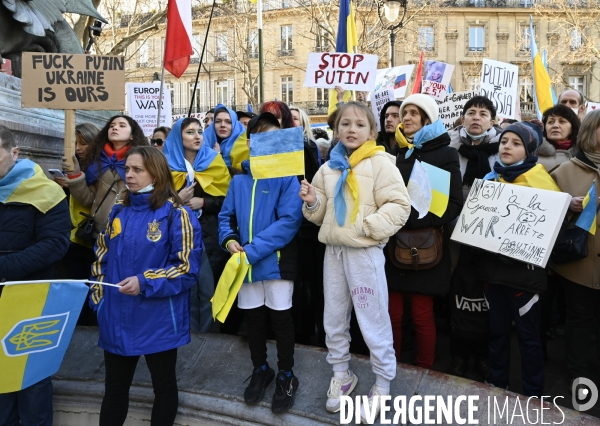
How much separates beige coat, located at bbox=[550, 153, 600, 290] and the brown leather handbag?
80 cm

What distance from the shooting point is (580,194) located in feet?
11.3

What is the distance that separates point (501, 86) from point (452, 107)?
0.89 m

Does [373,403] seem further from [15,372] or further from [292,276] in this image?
[15,372]

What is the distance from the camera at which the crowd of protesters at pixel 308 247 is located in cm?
298

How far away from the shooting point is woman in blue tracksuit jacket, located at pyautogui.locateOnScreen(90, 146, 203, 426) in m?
2.92

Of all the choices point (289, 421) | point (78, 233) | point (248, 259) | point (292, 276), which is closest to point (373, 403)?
point (289, 421)

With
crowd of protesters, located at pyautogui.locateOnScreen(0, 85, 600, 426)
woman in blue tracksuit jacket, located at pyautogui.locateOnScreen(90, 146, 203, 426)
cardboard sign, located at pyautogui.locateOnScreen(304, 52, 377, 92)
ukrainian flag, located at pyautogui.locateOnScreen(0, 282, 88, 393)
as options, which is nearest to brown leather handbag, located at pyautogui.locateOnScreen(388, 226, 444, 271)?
crowd of protesters, located at pyautogui.locateOnScreen(0, 85, 600, 426)

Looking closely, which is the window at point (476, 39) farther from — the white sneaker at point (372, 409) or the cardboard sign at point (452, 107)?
the white sneaker at point (372, 409)

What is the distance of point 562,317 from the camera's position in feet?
15.7

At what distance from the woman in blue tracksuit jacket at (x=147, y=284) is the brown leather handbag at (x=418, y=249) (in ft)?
4.33

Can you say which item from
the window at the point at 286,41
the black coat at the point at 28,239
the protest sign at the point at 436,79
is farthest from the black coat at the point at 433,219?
the window at the point at 286,41

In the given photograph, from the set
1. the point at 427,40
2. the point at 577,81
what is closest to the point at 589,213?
the point at 427,40

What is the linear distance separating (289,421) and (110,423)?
1.01 m

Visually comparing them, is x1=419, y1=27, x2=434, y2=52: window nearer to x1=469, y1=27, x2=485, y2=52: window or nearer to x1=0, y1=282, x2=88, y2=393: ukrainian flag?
x1=469, y1=27, x2=485, y2=52: window
